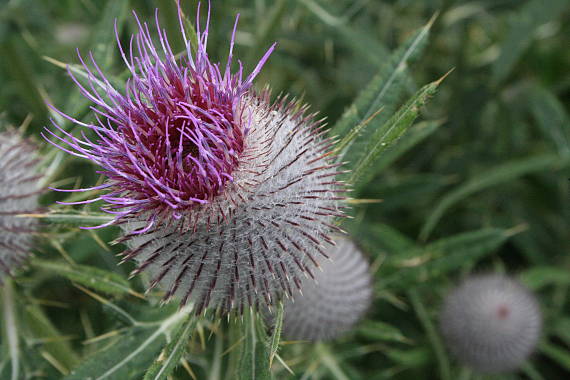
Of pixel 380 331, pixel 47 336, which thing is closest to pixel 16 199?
pixel 47 336

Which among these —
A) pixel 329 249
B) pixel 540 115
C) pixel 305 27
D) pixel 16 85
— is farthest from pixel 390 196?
pixel 16 85

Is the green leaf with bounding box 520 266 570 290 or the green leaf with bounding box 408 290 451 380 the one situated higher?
the green leaf with bounding box 408 290 451 380

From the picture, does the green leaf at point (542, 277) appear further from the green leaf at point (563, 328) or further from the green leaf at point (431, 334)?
the green leaf at point (431, 334)

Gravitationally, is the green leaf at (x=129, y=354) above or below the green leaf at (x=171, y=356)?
above

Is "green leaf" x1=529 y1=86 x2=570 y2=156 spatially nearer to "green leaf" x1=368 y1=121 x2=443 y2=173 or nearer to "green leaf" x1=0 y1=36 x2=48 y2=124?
"green leaf" x1=368 y1=121 x2=443 y2=173

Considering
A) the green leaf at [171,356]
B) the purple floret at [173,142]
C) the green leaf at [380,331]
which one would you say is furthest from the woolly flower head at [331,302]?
the purple floret at [173,142]

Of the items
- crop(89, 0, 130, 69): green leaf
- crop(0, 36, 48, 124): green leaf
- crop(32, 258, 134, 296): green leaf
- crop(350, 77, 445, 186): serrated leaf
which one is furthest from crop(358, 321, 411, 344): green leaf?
crop(0, 36, 48, 124): green leaf

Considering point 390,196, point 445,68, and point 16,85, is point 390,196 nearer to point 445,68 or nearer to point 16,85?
point 445,68
